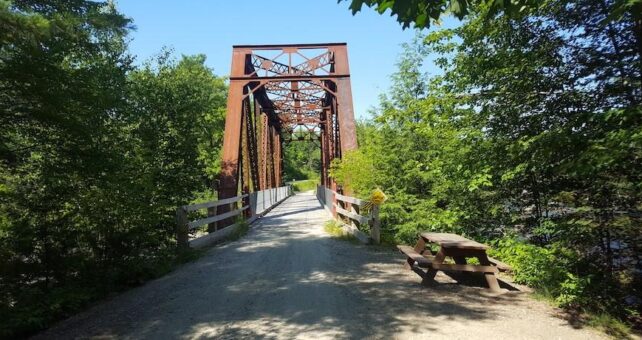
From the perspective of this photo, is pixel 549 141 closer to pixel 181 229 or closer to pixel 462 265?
pixel 462 265

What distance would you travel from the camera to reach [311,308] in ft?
15.2

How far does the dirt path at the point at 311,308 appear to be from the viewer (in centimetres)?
395

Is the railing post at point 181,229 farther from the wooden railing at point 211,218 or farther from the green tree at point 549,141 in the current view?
the green tree at point 549,141

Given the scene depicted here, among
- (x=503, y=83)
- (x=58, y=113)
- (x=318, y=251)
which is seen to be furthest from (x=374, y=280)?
(x=58, y=113)

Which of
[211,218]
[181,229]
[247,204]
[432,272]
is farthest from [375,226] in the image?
[247,204]

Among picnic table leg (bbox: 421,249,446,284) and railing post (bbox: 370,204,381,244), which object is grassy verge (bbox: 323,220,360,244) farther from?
Answer: picnic table leg (bbox: 421,249,446,284)

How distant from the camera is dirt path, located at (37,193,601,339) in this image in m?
3.95

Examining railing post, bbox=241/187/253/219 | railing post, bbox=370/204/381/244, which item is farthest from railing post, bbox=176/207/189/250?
railing post, bbox=241/187/253/219

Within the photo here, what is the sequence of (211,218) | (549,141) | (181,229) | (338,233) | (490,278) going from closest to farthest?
1. (549,141)
2. (490,278)
3. (181,229)
4. (211,218)
5. (338,233)

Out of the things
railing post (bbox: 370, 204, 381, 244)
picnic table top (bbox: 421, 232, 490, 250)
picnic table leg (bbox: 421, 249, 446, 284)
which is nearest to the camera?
picnic table top (bbox: 421, 232, 490, 250)

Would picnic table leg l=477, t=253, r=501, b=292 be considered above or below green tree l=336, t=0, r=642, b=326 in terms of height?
below

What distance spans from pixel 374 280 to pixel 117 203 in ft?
12.6

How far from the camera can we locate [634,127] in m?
3.75

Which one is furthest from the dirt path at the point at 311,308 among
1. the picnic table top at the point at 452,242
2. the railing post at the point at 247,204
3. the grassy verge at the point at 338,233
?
the railing post at the point at 247,204
